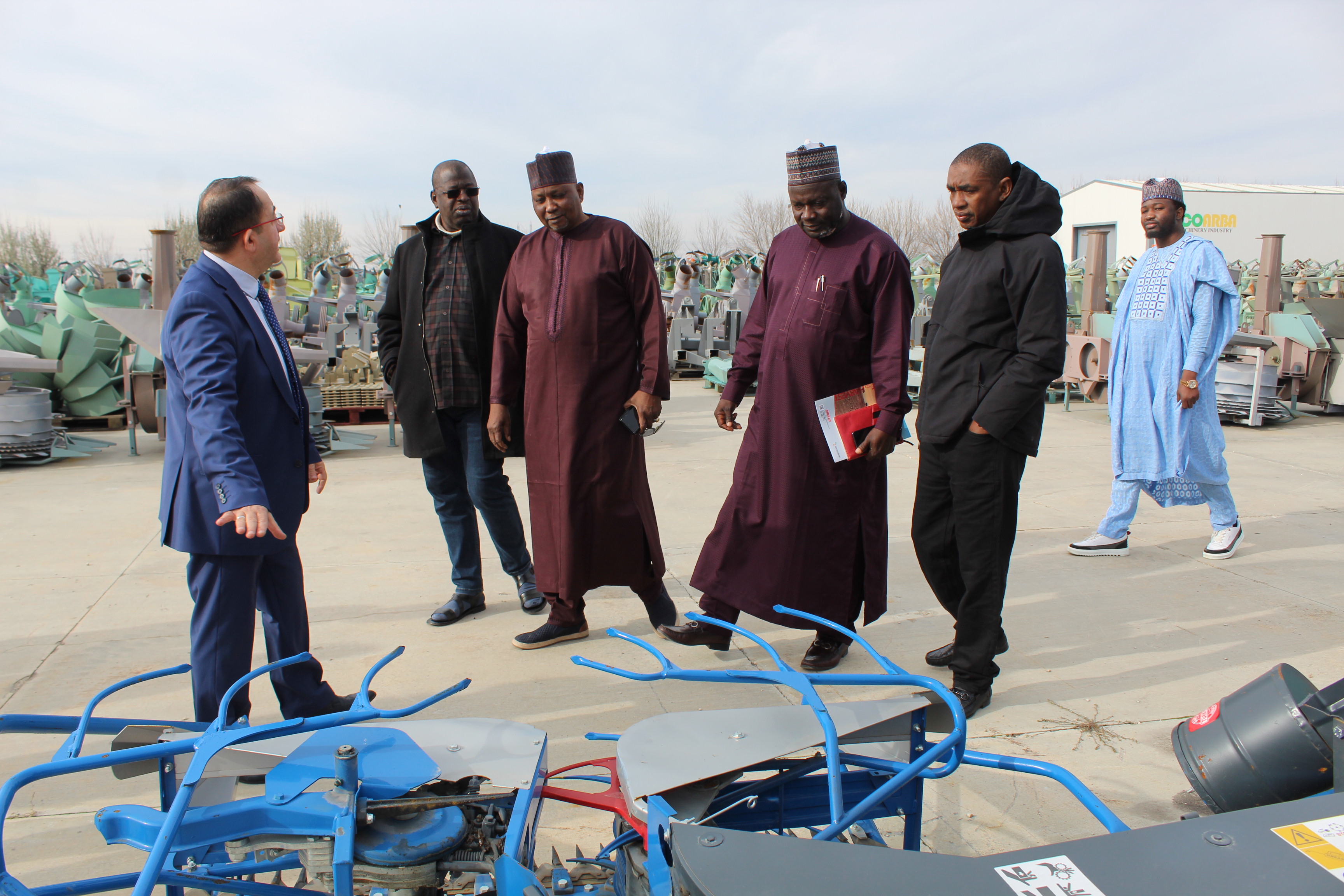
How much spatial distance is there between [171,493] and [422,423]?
1.39 m

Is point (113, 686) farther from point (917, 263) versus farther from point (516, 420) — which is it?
point (917, 263)

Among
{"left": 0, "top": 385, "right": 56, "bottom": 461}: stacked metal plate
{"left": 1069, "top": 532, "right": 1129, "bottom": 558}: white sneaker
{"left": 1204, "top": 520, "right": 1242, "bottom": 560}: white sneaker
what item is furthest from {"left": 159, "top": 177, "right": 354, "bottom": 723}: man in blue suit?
{"left": 0, "top": 385, "right": 56, "bottom": 461}: stacked metal plate

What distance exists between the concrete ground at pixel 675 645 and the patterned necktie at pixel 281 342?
40.7 inches

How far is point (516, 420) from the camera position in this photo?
3658mm

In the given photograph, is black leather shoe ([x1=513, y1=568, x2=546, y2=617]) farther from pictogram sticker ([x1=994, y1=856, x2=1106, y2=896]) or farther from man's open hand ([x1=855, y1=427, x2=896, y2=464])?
pictogram sticker ([x1=994, y1=856, x2=1106, y2=896])

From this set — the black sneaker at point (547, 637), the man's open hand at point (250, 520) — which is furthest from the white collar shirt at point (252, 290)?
the black sneaker at point (547, 637)

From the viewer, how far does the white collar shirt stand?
234cm

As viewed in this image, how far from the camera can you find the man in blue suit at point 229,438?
2.16 meters

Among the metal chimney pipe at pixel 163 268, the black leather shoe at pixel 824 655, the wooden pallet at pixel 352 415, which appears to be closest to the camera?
the black leather shoe at pixel 824 655

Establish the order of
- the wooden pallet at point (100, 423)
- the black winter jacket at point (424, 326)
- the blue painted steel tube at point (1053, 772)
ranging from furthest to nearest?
the wooden pallet at point (100, 423) < the black winter jacket at point (424, 326) < the blue painted steel tube at point (1053, 772)

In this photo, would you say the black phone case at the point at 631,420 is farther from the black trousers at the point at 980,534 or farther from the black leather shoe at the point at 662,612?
the black trousers at the point at 980,534

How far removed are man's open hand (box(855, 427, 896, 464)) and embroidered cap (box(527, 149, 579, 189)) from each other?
1.41 meters

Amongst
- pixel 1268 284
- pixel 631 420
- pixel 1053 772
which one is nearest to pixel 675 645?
pixel 631 420

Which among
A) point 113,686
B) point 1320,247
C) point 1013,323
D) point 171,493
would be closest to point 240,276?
point 171,493
